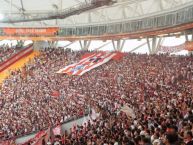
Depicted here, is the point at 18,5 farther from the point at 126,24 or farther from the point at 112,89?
the point at 112,89

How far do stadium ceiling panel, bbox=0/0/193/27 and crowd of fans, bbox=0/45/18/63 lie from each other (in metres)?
2.82

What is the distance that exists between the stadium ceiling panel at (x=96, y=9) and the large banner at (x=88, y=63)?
431cm

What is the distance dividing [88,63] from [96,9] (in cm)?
726

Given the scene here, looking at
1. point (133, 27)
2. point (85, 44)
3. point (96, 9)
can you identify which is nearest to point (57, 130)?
point (133, 27)

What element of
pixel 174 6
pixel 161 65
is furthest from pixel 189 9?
pixel 161 65

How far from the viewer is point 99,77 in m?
23.2

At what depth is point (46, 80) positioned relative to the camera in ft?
86.8

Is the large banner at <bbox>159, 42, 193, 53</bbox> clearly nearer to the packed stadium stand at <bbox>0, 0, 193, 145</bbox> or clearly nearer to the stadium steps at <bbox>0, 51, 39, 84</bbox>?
the packed stadium stand at <bbox>0, 0, 193, 145</bbox>

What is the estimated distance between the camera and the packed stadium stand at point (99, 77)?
10.8m

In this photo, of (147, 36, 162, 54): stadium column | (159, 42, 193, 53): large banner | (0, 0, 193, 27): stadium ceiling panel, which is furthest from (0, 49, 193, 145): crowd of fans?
(147, 36, 162, 54): stadium column

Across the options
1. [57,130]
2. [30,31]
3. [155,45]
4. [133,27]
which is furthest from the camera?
[30,31]

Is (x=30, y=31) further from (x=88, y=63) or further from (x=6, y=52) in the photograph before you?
(x=88, y=63)

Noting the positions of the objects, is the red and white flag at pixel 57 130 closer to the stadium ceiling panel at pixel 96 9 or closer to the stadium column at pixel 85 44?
the stadium ceiling panel at pixel 96 9

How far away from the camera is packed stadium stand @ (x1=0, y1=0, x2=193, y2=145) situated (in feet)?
35.5
